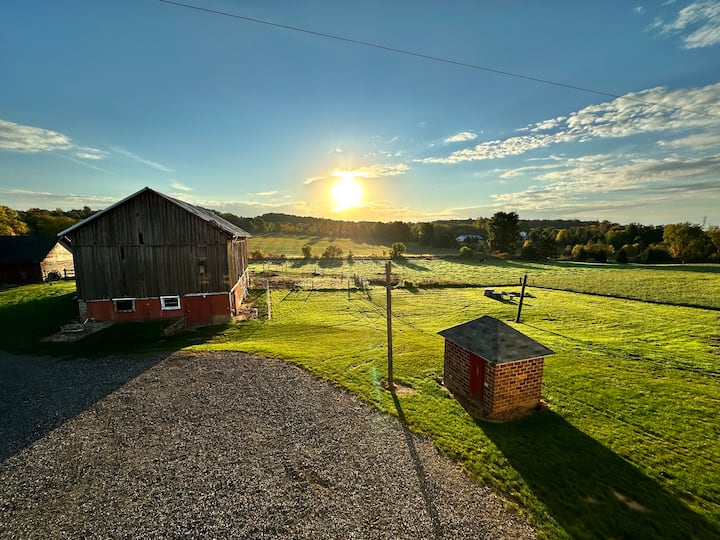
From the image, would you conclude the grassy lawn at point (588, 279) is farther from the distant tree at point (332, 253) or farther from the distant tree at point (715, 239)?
the distant tree at point (715, 239)

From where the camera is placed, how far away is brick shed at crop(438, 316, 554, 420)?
1146 cm

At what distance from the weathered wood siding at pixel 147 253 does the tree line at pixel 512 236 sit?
64.3 metres

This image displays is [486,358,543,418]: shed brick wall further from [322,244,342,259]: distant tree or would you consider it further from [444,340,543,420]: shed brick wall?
[322,244,342,259]: distant tree

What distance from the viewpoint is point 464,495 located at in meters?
7.94

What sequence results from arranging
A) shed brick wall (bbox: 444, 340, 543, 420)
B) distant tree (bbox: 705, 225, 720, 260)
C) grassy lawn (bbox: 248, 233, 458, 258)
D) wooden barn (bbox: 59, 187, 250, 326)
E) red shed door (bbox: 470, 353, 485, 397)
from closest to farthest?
shed brick wall (bbox: 444, 340, 543, 420), red shed door (bbox: 470, 353, 485, 397), wooden barn (bbox: 59, 187, 250, 326), distant tree (bbox: 705, 225, 720, 260), grassy lawn (bbox: 248, 233, 458, 258)

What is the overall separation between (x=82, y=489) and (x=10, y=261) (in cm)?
4611

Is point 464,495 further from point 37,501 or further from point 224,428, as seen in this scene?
point 37,501

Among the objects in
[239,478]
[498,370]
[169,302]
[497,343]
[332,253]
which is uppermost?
[332,253]

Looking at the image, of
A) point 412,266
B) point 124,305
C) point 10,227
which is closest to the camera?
point 124,305

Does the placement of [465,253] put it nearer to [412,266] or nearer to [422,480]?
[412,266]

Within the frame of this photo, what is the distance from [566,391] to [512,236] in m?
95.2

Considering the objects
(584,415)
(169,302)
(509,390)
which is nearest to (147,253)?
(169,302)

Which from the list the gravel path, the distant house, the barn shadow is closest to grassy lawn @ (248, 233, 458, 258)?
the distant house

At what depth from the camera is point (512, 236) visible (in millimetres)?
98500
